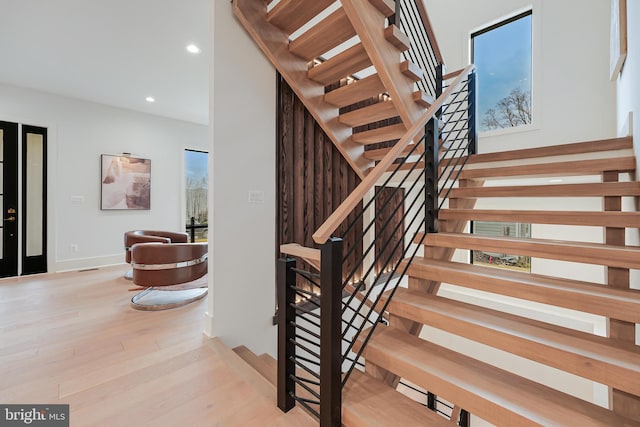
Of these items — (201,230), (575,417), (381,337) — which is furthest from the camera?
(201,230)

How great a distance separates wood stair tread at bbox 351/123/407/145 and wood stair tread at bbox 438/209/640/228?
98cm

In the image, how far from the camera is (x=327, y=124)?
9.48 ft

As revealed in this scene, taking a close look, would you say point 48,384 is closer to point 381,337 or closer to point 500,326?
point 381,337

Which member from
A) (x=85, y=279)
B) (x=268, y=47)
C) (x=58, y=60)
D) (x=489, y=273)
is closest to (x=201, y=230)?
(x=85, y=279)

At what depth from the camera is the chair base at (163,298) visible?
2.86 meters

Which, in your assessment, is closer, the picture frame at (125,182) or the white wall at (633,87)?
the white wall at (633,87)

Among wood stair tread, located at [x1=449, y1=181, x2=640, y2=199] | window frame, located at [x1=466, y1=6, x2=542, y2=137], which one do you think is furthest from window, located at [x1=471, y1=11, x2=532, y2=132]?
wood stair tread, located at [x1=449, y1=181, x2=640, y2=199]

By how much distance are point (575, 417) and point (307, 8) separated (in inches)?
112

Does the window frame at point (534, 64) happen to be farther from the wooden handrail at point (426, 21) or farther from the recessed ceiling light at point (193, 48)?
the recessed ceiling light at point (193, 48)

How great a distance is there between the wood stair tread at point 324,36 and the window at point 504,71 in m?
3.23

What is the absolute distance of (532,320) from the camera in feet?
4.81

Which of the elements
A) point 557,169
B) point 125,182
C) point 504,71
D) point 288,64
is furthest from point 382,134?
point 125,182

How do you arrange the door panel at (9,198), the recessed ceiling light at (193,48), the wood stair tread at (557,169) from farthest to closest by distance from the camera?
the door panel at (9,198)
the recessed ceiling light at (193,48)
the wood stair tread at (557,169)
